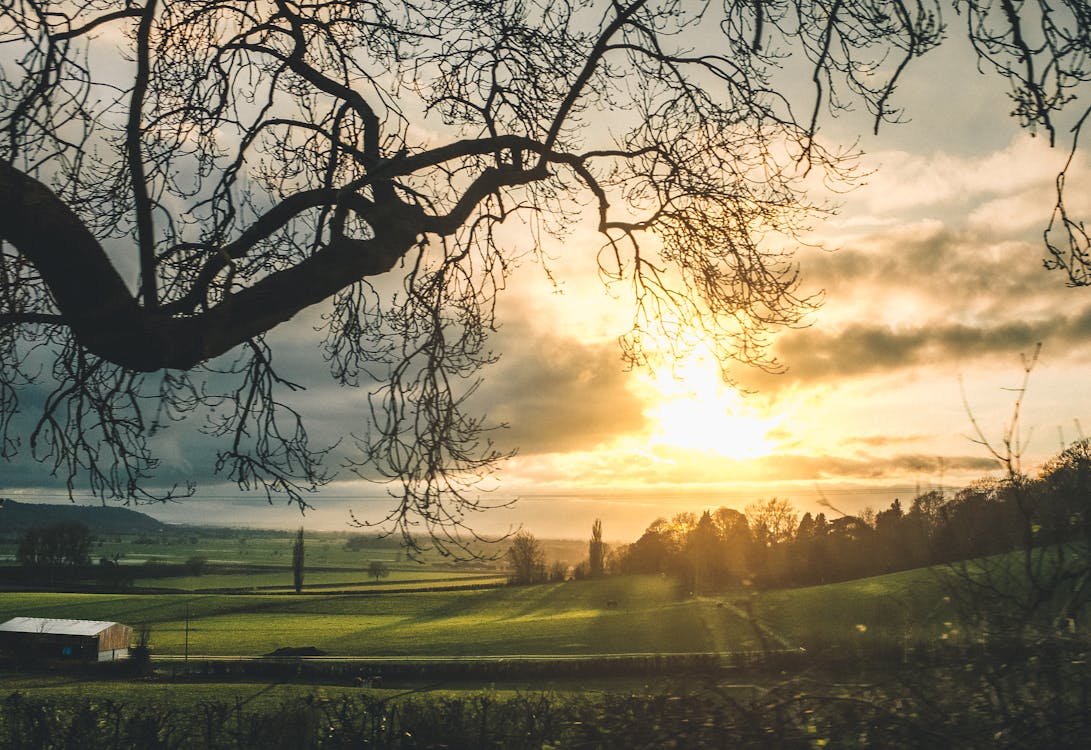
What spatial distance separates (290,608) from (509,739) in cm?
7082

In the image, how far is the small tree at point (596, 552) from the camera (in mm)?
86625

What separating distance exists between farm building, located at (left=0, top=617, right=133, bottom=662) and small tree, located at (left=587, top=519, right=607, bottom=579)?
1997 inches

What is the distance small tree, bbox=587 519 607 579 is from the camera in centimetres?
8662

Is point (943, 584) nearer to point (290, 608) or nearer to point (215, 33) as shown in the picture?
point (215, 33)

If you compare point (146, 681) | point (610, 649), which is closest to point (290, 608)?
point (146, 681)

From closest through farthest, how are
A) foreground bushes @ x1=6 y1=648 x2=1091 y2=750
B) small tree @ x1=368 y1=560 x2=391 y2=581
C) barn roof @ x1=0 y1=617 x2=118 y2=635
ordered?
foreground bushes @ x1=6 y1=648 x2=1091 y2=750 → barn roof @ x1=0 y1=617 x2=118 y2=635 → small tree @ x1=368 y1=560 x2=391 y2=581

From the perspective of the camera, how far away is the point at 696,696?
121 inches

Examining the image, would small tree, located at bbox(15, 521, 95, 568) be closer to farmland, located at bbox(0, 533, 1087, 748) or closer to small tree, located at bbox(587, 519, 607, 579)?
farmland, located at bbox(0, 533, 1087, 748)

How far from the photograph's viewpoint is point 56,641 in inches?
1766

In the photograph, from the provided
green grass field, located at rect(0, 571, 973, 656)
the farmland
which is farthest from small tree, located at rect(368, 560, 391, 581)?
green grass field, located at rect(0, 571, 973, 656)

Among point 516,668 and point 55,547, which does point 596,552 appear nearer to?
point 516,668

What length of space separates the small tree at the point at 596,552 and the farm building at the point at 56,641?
50.7 m

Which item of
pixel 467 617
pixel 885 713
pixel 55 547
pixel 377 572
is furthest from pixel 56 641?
pixel 377 572

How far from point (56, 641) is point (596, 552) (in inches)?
2170
